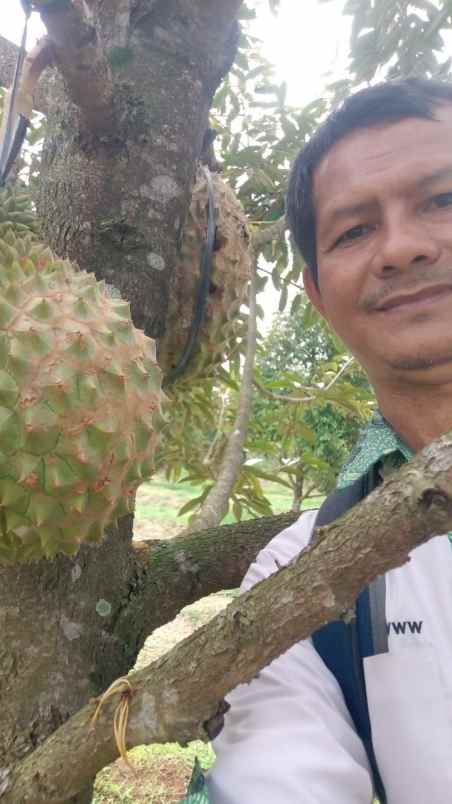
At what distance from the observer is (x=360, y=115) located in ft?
5.22

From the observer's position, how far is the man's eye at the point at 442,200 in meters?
1.41

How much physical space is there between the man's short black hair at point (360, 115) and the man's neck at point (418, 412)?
47cm

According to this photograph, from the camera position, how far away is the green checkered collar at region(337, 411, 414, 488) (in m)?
1.44

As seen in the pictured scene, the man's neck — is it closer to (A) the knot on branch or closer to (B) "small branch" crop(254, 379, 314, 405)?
(B) "small branch" crop(254, 379, 314, 405)

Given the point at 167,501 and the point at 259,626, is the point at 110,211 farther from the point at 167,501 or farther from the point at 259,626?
the point at 167,501

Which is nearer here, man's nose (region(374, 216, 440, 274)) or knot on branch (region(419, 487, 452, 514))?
knot on branch (region(419, 487, 452, 514))

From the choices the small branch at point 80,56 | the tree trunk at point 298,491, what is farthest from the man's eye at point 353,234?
the tree trunk at point 298,491

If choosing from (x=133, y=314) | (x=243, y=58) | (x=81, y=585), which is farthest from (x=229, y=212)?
(x=243, y=58)

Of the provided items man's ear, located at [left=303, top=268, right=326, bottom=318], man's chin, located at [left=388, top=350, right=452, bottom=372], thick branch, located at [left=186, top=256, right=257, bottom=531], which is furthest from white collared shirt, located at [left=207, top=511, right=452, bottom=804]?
man's ear, located at [left=303, top=268, right=326, bottom=318]

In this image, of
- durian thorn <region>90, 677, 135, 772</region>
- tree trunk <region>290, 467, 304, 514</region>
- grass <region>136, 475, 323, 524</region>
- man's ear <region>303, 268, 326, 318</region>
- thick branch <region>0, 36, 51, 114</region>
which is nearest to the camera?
durian thorn <region>90, 677, 135, 772</region>

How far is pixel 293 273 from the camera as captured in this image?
7.68 ft

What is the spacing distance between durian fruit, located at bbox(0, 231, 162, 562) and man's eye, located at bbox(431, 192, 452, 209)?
2.68ft

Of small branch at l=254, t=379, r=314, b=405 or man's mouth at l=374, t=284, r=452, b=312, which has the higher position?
man's mouth at l=374, t=284, r=452, b=312

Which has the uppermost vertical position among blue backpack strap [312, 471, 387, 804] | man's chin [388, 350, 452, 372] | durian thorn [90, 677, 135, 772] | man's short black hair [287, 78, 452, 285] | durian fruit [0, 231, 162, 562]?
man's short black hair [287, 78, 452, 285]
